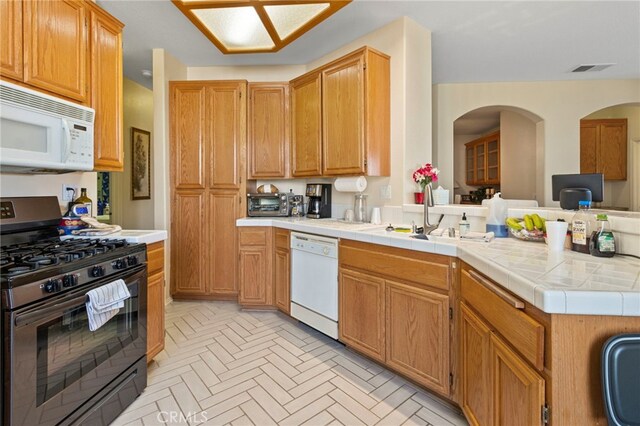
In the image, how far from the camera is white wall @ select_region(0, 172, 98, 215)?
1779 millimetres

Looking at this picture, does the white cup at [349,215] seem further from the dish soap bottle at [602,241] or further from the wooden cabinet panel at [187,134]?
the dish soap bottle at [602,241]

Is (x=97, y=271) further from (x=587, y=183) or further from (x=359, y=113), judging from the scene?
(x=587, y=183)

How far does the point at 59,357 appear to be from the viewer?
1.32 meters

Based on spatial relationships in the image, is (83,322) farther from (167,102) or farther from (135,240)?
(167,102)

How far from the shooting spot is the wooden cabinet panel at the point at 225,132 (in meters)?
3.40

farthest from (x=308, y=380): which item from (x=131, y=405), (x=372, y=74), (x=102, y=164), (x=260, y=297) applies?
(x=372, y=74)

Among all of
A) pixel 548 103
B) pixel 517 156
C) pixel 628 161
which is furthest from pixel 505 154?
pixel 628 161

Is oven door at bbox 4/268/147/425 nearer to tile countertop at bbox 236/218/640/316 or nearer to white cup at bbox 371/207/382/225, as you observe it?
tile countertop at bbox 236/218/640/316

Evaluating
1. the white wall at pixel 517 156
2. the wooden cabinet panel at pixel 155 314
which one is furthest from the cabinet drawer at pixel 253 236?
the white wall at pixel 517 156

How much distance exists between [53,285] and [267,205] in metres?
2.18

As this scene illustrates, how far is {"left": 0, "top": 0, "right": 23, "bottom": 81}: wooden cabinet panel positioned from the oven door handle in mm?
1162

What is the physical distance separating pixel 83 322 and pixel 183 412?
2.40 feet

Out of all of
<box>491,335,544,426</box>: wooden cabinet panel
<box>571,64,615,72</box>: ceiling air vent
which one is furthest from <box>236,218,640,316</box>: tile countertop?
<box>571,64,615,72</box>: ceiling air vent

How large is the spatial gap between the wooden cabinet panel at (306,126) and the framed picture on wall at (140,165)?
2.32 m
